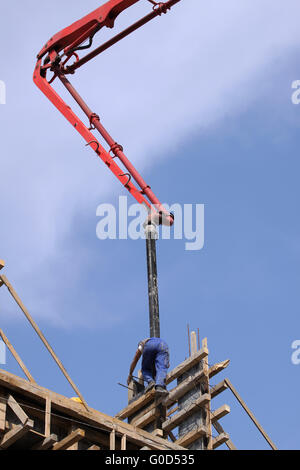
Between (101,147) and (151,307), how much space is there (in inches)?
244

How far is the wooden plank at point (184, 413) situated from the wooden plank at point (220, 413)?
0.28 metres

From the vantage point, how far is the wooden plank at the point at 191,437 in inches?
790

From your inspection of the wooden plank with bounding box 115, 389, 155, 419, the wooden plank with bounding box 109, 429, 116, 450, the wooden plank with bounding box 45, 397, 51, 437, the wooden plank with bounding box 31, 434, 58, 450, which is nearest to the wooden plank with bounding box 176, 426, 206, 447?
the wooden plank with bounding box 115, 389, 155, 419

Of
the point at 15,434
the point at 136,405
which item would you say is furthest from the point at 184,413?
the point at 15,434

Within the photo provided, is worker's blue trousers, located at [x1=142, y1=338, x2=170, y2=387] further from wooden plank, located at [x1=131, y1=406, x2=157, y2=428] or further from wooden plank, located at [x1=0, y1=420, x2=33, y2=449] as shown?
wooden plank, located at [x1=0, y1=420, x2=33, y2=449]

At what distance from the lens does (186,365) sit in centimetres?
2125

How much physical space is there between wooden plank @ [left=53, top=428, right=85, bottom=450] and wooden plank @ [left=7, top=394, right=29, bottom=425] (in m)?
0.87

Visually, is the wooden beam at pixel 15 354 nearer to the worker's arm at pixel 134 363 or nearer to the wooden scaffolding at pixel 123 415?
the wooden scaffolding at pixel 123 415

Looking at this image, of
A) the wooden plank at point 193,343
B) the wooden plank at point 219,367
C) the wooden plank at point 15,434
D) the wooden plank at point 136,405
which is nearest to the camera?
the wooden plank at point 15,434

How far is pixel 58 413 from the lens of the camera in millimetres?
17766

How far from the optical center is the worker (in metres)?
21.6

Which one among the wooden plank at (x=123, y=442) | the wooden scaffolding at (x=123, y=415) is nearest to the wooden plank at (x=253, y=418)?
the wooden scaffolding at (x=123, y=415)

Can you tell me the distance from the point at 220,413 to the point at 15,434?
5.16 m
